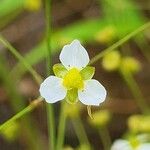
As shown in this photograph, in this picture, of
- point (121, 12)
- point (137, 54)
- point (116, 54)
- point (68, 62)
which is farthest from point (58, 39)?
point (137, 54)

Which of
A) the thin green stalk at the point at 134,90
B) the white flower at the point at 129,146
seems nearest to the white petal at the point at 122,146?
the white flower at the point at 129,146

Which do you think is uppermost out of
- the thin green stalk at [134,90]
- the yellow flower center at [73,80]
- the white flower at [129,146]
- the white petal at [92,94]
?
the thin green stalk at [134,90]

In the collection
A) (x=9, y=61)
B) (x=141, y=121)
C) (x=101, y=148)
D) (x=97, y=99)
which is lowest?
(x=97, y=99)

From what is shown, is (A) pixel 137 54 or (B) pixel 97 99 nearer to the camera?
(B) pixel 97 99

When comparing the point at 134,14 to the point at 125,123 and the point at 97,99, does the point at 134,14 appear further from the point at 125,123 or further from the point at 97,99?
the point at 97,99

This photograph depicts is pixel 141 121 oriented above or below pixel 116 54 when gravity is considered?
below

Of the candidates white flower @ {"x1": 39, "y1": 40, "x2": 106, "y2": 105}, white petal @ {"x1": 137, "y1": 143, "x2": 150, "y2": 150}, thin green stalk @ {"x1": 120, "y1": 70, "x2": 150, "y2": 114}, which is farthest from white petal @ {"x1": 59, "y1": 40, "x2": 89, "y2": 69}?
thin green stalk @ {"x1": 120, "y1": 70, "x2": 150, "y2": 114}

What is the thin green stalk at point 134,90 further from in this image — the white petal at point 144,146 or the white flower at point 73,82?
the white flower at point 73,82
